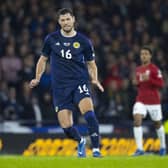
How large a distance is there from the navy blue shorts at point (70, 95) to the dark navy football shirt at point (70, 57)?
0.08 meters

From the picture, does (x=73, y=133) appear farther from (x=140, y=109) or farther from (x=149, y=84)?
(x=149, y=84)

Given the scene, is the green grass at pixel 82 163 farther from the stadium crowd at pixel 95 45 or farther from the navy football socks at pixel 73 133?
the stadium crowd at pixel 95 45

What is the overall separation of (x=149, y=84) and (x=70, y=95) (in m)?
3.88

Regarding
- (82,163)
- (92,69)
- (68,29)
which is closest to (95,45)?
(92,69)

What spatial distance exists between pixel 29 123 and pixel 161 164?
8446 mm

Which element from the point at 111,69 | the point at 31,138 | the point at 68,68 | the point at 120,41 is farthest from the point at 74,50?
the point at 120,41

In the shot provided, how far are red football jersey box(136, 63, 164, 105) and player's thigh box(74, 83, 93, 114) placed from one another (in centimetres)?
375

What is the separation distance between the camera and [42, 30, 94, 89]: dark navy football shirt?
502 inches

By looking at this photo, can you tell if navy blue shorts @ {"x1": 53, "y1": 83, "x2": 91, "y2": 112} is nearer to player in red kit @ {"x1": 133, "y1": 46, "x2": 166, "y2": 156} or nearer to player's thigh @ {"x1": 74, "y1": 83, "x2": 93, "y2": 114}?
player's thigh @ {"x1": 74, "y1": 83, "x2": 93, "y2": 114}

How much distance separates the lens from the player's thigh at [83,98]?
41.2ft

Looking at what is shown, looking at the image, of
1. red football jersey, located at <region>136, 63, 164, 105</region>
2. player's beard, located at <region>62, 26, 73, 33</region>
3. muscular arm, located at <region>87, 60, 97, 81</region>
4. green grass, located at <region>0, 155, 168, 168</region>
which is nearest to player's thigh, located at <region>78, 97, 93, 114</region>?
muscular arm, located at <region>87, 60, 97, 81</region>

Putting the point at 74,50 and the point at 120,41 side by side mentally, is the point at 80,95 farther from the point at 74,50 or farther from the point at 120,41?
the point at 120,41

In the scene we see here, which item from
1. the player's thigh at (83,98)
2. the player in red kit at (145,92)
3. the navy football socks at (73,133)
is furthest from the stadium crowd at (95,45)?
the player's thigh at (83,98)

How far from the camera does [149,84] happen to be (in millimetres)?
16391
